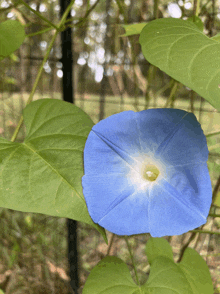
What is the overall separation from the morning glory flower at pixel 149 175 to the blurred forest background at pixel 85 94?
62 centimetres

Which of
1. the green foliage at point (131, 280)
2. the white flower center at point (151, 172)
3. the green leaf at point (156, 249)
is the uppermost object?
the white flower center at point (151, 172)

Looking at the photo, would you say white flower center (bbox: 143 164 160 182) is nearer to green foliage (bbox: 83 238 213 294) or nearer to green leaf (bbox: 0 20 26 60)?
green foliage (bbox: 83 238 213 294)

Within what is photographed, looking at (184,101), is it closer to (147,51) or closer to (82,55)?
(82,55)

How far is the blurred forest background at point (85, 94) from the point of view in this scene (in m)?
0.98

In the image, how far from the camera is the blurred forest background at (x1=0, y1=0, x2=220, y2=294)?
982 mm

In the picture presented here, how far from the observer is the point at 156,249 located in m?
0.57

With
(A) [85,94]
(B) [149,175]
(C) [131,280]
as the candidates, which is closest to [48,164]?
(B) [149,175]

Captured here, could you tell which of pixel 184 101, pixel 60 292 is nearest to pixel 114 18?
pixel 184 101

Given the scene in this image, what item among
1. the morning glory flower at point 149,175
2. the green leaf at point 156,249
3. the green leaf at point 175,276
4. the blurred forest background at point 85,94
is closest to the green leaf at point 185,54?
the morning glory flower at point 149,175

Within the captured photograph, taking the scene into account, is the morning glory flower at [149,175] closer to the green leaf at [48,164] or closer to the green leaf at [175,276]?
the green leaf at [48,164]

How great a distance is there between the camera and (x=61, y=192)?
→ 321 mm

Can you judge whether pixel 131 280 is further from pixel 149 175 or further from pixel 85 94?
pixel 85 94

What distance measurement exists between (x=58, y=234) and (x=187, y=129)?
3.28 ft

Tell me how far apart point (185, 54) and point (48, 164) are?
0.70 ft
